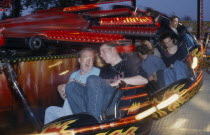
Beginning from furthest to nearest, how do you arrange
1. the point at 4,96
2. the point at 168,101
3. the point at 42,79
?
the point at 42,79 < the point at 168,101 < the point at 4,96

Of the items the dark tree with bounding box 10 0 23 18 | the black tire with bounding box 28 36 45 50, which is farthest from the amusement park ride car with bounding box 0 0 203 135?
the dark tree with bounding box 10 0 23 18

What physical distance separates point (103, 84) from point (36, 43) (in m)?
0.82

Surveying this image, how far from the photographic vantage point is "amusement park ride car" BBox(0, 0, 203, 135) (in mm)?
2676

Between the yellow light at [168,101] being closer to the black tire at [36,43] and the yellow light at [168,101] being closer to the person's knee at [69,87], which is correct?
the person's knee at [69,87]

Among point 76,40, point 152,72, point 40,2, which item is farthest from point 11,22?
point 40,2

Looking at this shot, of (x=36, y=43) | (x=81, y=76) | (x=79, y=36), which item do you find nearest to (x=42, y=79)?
(x=81, y=76)

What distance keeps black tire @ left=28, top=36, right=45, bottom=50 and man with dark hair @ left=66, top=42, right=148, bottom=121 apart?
0.65 m

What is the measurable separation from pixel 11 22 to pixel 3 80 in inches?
50.7

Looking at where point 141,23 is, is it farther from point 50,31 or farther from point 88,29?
point 50,31

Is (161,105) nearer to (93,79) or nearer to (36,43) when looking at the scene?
(93,79)

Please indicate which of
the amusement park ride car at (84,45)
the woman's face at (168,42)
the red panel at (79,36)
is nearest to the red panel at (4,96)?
the amusement park ride car at (84,45)

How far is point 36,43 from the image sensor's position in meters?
2.51

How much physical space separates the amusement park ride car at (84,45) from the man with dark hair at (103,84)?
0.08m

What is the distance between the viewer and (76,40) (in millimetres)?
2732
